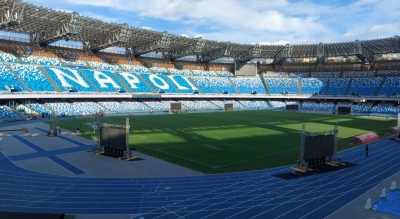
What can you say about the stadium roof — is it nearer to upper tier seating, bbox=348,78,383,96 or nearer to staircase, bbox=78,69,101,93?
upper tier seating, bbox=348,78,383,96

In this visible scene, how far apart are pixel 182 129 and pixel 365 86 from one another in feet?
184

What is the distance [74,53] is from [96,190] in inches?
2167

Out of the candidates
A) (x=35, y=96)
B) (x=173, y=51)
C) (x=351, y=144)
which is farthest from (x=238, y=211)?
(x=173, y=51)

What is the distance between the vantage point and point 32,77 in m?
52.0

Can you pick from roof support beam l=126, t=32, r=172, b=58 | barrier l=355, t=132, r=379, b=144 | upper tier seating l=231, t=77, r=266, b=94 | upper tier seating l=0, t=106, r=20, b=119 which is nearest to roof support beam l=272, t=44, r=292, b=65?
upper tier seating l=231, t=77, r=266, b=94

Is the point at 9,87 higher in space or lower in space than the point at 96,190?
higher

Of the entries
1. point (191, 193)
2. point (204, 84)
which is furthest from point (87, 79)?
point (191, 193)

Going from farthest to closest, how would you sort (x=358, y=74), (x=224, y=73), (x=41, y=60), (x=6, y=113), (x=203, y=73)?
1. (x=224, y=73)
2. (x=203, y=73)
3. (x=358, y=74)
4. (x=41, y=60)
5. (x=6, y=113)

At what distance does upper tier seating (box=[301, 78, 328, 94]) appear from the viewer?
78938mm

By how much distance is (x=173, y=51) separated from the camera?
75.6m

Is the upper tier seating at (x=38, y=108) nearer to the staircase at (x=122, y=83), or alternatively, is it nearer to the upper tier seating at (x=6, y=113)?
the upper tier seating at (x=6, y=113)

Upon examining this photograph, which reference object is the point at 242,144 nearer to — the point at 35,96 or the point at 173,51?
the point at 35,96

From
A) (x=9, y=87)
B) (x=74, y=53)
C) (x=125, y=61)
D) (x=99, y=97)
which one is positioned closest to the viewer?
(x=9, y=87)

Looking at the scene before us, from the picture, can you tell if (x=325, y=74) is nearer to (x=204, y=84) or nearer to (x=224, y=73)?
(x=224, y=73)
